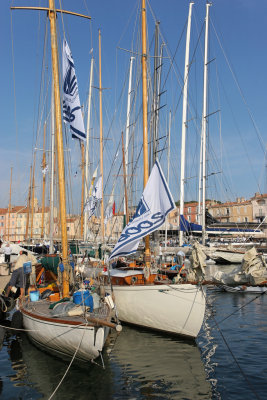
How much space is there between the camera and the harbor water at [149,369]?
9.00 metres

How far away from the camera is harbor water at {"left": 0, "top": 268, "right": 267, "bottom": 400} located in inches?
354

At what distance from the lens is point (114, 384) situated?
941 centimetres

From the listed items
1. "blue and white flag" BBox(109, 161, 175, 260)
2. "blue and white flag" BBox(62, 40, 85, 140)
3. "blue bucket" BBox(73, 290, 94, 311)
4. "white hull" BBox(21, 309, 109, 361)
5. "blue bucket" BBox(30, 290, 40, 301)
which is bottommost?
"white hull" BBox(21, 309, 109, 361)

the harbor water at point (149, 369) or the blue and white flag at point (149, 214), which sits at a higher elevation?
the blue and white flag at point (149, 214)

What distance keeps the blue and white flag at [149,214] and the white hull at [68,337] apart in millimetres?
3413

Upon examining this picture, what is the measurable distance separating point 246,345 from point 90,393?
599 centimetres

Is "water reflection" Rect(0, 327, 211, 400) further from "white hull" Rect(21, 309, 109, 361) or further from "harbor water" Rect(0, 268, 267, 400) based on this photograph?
"white hull" Rect(21, 309, 109, 361)

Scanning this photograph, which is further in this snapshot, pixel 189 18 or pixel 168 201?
pixel 189 18

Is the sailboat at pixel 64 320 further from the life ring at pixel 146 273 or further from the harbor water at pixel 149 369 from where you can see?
the life ring at pixel 146 273

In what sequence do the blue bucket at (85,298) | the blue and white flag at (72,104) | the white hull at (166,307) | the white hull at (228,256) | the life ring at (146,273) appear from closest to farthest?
the blue bucket at (85,298), the white hull at (166,307), the blue and white flag at (72,104), the life ring at (146,273), the white hull at (228,256)

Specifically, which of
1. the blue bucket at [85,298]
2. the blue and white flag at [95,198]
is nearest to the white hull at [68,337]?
the blue bucket at [85,298]

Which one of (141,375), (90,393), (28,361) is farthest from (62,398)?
(28,361)

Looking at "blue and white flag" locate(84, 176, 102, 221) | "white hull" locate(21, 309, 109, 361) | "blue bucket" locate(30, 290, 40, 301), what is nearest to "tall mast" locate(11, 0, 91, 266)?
"blue bucket" locate(30, 290, 40, 301)

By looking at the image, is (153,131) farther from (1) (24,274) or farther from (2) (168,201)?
(1) (24,274)
